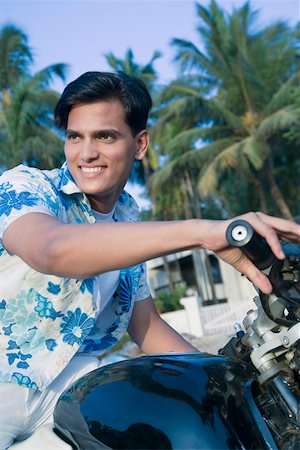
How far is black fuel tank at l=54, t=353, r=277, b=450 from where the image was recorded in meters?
1.17

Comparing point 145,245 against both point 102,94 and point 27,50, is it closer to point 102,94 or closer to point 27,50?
point 102,94

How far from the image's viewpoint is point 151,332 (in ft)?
7.66

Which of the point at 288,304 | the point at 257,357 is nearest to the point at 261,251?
the point at 288,304

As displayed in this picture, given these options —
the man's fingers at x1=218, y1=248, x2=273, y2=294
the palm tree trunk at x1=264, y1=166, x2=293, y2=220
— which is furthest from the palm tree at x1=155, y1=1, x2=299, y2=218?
the man's fingers at x1=218, y1=248, x2=273, y2=294

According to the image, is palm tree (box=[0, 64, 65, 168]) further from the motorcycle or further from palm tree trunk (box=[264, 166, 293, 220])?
the motorcycle

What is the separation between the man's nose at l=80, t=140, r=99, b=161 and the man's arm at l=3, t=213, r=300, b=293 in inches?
16.8

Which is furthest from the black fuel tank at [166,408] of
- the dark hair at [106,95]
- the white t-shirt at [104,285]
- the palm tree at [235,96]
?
the palm tree at [235,96]

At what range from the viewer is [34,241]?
1.42 m

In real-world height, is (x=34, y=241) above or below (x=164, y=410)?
above

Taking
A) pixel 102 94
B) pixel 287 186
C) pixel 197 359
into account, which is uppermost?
pixel 287 186

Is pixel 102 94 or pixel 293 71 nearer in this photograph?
pixel 102 94

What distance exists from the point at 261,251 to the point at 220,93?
2469 cm

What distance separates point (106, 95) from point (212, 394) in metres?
1.07

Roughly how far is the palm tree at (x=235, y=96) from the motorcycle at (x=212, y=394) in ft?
70.5
